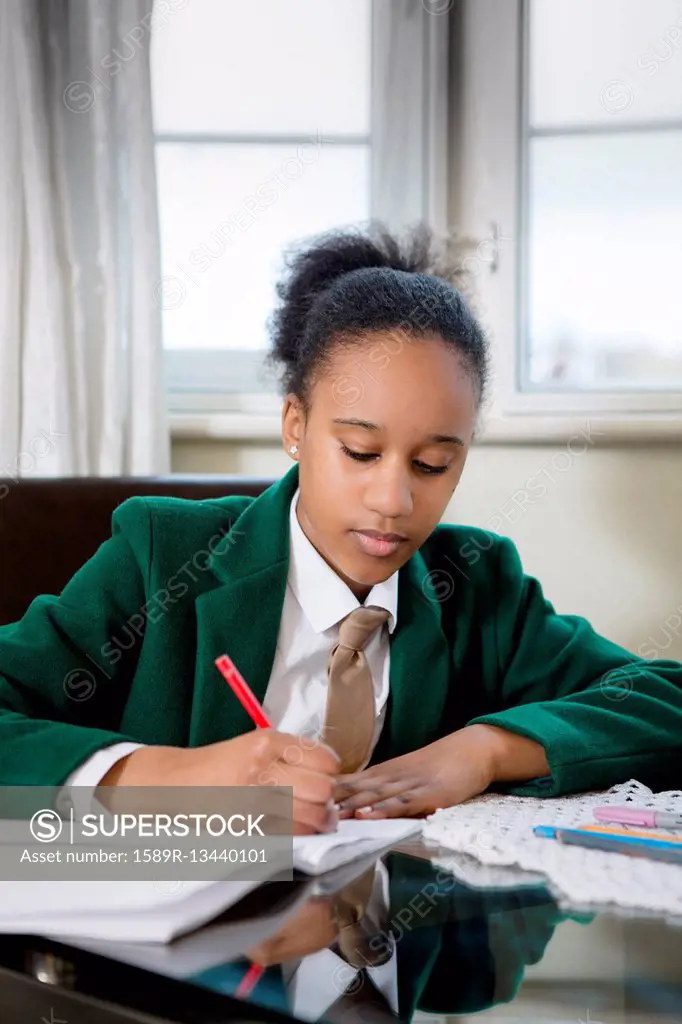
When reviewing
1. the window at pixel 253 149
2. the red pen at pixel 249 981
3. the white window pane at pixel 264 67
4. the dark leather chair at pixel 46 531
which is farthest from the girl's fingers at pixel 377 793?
the white window pane at pixel 264 67

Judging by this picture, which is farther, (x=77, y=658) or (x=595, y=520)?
(x=595, y=520)

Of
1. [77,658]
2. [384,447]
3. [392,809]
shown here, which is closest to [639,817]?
[392,809]

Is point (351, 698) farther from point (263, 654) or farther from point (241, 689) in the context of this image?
point (241, 689)

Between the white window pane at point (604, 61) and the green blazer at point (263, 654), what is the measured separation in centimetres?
119

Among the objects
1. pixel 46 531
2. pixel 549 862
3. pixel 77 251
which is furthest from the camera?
pixel 77 251

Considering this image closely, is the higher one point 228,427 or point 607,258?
point 607,258

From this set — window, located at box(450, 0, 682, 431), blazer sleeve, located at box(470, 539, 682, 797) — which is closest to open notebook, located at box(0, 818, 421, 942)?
blazer sleeve, located at box(470, 539, 682, 797)

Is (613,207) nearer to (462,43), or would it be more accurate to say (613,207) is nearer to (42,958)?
(462,43)

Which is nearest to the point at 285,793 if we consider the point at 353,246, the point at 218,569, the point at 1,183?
the point at 218,569

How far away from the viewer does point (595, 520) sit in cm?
205

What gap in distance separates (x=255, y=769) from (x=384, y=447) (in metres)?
0.36

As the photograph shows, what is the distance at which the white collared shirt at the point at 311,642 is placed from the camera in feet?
3.78

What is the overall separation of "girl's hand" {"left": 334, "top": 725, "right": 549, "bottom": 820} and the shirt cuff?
0.58 feet

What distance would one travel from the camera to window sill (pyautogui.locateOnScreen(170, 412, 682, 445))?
2.00 meters
